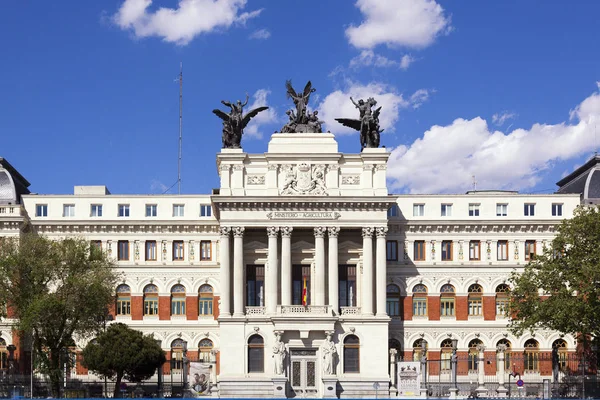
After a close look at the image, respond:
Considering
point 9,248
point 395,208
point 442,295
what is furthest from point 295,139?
point 9,248

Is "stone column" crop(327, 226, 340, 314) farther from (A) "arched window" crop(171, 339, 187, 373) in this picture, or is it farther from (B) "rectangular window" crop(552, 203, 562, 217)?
(B) "rectangular window" crop(552, 203, 562, 217)

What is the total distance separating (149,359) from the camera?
8138 cm

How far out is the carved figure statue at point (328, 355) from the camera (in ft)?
277

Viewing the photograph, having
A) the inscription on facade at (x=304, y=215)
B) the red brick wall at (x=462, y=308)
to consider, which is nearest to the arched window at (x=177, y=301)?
the inscription on facade at (x=304, y=215)

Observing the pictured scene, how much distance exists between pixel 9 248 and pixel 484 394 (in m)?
38.6

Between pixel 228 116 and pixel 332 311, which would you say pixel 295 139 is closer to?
pixel 228 116

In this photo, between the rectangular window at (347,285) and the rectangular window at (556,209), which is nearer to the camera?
the rectangular window at (347,285)

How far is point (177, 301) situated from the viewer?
94125 millimetres

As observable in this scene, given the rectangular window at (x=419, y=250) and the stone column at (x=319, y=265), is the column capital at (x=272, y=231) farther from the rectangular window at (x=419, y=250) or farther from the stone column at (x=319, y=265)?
the rectangular window at (x=419, y=250)

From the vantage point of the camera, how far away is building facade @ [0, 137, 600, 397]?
282ft

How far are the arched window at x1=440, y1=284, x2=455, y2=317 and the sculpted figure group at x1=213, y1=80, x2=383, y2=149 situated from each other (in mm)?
14817

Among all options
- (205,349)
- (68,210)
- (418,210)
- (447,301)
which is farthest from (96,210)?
(447,301)

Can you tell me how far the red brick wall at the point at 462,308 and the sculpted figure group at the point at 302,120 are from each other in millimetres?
15928

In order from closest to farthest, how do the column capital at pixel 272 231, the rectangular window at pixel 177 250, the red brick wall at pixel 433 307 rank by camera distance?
the column capital at pixel 272 231, the red brick wall at pixel 433 307, the rectangular window at pixel 177 250
